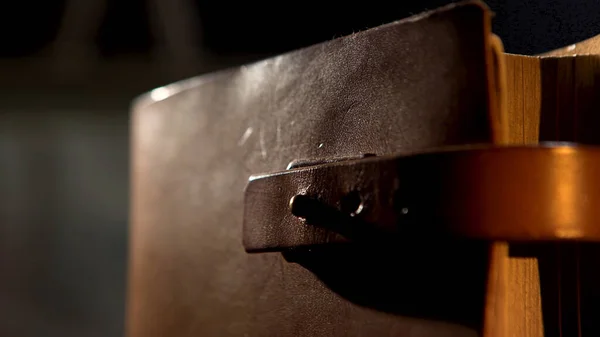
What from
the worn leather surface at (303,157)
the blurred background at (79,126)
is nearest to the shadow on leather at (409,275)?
the worn leather surface at (303,157)

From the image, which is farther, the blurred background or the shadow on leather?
the blurred background

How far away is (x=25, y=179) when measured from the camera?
2.07 metres

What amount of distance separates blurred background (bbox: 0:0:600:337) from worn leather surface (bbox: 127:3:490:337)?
3.26 ft

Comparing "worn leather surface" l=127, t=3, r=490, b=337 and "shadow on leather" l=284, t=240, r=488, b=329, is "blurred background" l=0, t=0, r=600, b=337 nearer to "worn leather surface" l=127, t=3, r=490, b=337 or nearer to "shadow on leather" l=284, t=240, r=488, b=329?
"worn leather surface" l=127, t=3, r=490, b=337

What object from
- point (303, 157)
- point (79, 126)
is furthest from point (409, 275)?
point (79, 126)

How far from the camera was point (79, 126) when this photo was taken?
7.07ft

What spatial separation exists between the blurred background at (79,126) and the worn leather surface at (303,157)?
39.1 inches

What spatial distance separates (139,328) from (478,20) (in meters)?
0.46

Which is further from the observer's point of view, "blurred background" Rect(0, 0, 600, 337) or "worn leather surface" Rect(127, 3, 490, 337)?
"blurred background" Rect(0, 0, 600, 337)

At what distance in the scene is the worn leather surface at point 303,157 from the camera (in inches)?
13.4

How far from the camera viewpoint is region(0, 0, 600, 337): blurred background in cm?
183

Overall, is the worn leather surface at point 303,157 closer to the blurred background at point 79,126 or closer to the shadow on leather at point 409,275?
the shadow on leather at point 409,275

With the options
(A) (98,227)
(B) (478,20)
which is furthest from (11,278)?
(B) (478,20)

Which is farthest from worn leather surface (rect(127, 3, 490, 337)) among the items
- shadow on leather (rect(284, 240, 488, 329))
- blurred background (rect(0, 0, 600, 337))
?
blurred background (rect(0, 0, 600, 337))
